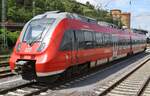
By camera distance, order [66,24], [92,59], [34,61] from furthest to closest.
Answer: [92,59] → [66,24] → [34,61]

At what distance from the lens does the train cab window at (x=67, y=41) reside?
16.0m

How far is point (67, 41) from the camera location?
1636 cm

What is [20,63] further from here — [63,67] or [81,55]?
[81,55]

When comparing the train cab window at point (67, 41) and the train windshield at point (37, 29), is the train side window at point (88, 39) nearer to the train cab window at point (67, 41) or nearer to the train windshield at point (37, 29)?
the train cab window at point (67, 41)

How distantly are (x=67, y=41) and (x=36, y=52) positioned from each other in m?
1.76

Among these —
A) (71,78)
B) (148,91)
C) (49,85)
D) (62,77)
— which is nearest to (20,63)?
(49,85)

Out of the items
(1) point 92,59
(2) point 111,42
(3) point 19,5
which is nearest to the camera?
(1) point 92,59

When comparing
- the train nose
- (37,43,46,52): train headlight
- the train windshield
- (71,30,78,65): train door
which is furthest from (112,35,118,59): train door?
the train nose

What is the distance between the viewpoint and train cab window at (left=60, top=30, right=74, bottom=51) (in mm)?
15958

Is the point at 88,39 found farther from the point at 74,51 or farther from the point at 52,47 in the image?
the point at 52,47

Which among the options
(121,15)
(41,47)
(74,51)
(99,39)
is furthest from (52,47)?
(121,15)

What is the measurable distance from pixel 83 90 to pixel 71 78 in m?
3.00

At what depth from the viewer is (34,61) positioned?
15.1 m

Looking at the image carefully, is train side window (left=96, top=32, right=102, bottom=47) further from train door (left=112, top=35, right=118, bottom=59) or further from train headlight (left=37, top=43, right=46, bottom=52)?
train headlight (left=37, top=43, right=46, bottom=52)
